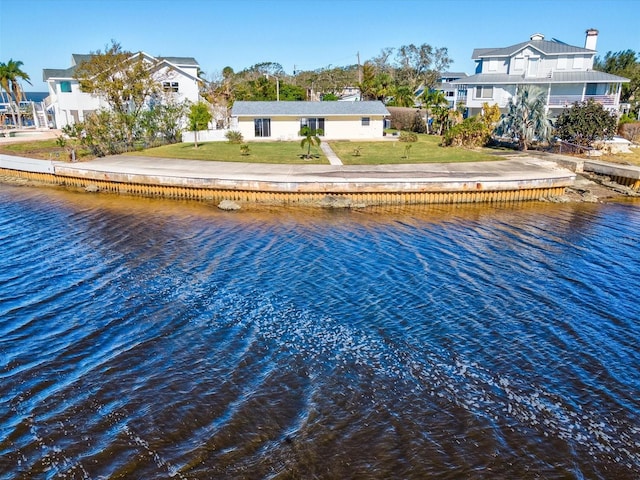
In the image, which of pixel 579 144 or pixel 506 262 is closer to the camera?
pixel 506 262

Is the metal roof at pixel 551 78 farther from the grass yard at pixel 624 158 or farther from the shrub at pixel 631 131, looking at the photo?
the grass yard at pixel 624 158

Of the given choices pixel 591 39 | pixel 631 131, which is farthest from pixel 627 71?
pixel 631 131

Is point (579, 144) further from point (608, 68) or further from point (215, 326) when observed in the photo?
point (608, 68)

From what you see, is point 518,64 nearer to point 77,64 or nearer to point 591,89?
point 591,89

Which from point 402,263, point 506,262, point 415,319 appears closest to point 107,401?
point 415,319

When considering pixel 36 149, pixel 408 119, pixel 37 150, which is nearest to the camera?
pixel 37 150

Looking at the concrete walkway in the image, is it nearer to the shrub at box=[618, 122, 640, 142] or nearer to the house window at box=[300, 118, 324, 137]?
the shrub at box=[618, 122, 640, 142]
